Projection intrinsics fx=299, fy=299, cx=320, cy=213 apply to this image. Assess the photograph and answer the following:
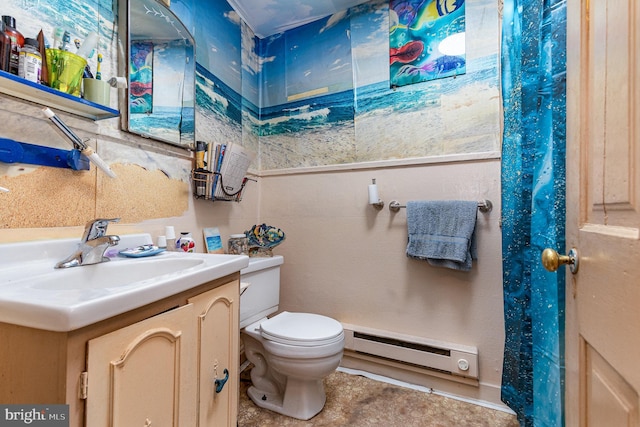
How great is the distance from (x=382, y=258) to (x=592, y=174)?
1318 millimetres

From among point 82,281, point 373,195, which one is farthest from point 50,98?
point 373,195

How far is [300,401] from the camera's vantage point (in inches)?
57.3

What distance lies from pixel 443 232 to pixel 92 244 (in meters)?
1.54

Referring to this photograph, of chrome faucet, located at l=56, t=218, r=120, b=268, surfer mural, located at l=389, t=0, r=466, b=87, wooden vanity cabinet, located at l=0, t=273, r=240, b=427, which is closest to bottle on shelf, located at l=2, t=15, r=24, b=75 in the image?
chrome faucet, located at l=56, t=218, r=120, b=268

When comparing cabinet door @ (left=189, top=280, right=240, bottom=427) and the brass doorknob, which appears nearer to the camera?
the brass doorknob

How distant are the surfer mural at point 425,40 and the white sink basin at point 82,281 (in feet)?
4.90

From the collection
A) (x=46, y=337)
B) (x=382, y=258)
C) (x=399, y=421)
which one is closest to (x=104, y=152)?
(x=46, y=337)

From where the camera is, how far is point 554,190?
0.86 meters

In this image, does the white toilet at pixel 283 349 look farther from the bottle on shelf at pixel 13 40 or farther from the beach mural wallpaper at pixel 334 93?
the bottle on shelf at pixel 13 40

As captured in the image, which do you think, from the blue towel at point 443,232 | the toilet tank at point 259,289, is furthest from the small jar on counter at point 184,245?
the blue towel at point 443,232

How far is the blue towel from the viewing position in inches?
61.3

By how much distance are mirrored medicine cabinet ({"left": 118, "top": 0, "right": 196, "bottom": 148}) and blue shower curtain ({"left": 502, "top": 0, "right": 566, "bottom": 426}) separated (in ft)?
4.97

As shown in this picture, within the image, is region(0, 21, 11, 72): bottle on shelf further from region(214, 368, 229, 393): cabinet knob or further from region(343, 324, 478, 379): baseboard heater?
region(343, 324, 478, 379): baseboard heater

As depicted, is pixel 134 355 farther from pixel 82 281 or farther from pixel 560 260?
pixel 560 260
